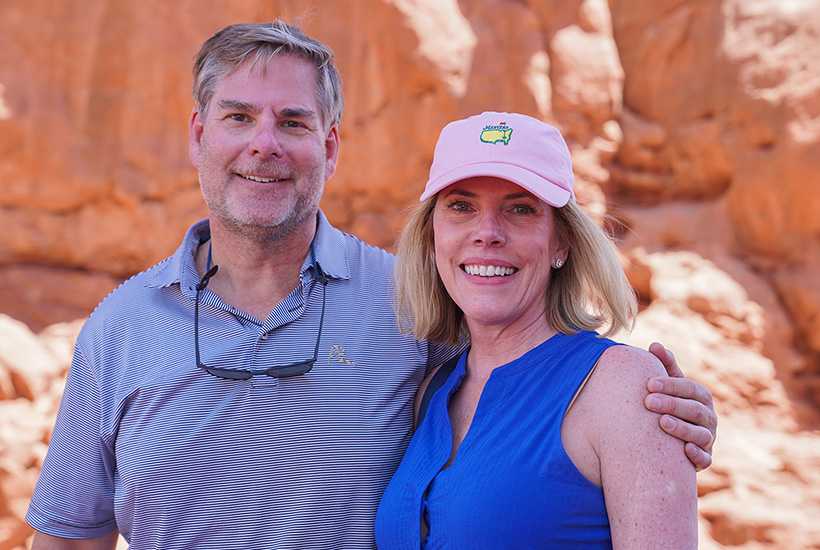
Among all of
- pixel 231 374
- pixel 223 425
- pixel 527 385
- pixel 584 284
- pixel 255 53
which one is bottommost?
pixel 223 425

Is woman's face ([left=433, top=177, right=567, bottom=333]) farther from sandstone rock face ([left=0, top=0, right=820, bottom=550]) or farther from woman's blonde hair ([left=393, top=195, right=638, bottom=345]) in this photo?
sandstone rock face ([left=0, top=0, right=820, bottom=550])

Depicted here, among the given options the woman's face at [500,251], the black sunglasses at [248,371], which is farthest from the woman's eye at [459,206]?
the black sunglasses at [248,371]

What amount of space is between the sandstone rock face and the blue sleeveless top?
202 inches

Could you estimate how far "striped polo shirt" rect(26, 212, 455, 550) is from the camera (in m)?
1.98

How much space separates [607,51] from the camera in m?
7.92

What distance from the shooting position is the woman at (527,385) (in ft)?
A: 5.00

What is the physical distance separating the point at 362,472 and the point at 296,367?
1.17ft

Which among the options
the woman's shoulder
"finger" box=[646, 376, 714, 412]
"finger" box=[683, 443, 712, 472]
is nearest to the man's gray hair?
the woman's shoulder

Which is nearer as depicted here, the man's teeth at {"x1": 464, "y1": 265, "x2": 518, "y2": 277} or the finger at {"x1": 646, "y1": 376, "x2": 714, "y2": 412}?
the finger at {"x1": 646, "y1": 376, "x2": 714, "y2": 412}

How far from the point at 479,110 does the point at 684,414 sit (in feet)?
21.2

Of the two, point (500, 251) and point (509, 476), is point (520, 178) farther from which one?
point (509, 476)

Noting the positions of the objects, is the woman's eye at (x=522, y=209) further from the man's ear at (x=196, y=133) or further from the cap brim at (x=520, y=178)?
the man's ear at (x=196, y=133)

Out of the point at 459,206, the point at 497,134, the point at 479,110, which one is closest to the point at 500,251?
the point at 459,206

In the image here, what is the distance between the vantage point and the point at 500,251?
188 centimetres
